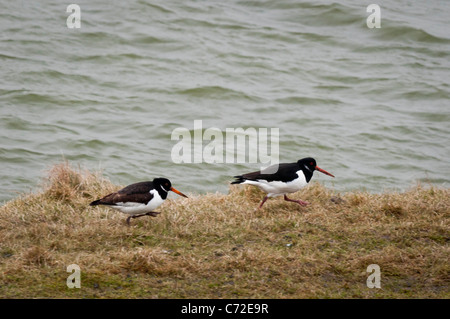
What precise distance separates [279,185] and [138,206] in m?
2.02

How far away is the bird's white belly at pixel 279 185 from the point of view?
27.8ft

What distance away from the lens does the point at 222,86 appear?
63.4 ft

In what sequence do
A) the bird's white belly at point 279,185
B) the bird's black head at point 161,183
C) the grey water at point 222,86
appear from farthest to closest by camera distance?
the grey water at point 222,86 < the bird's white belly at point 279,185 < the bird's black head at point 161,183

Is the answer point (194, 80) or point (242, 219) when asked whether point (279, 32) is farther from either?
point (242, 219)

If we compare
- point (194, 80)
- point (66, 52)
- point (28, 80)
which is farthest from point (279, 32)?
point (28, 80)

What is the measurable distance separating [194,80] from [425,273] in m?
13.9

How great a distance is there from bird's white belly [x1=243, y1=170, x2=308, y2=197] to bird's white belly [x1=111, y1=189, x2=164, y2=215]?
1527 millimetres

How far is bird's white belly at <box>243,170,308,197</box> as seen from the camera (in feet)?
27.8

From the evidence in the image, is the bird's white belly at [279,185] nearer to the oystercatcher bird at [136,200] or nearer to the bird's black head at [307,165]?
the bird's black head at [307,165]

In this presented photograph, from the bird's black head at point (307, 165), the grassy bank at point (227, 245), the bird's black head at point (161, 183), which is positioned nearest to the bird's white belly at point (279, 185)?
the bird's black head at point (307, 165)

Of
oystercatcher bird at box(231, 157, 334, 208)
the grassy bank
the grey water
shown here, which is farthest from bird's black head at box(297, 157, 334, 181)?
the grey water

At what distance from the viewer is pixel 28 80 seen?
62.1 ft

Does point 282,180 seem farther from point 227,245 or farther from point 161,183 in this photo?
point 161,183

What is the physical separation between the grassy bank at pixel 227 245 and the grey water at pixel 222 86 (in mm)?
4540
